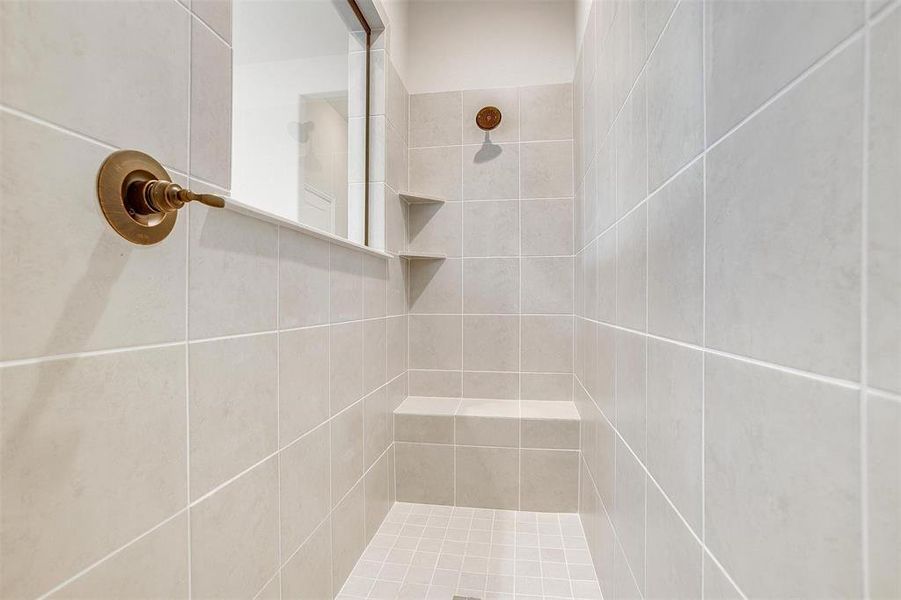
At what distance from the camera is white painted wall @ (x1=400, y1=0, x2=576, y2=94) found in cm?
219

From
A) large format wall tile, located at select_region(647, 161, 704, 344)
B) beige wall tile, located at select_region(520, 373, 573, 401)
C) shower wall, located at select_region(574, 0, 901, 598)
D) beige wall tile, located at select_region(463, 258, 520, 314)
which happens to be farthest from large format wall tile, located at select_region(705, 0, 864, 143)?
beige wall tile, located at select_region(520, 373, 573, 401)

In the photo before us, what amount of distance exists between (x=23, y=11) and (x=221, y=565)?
2.91 ft

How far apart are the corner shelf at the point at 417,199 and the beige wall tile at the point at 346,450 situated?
1.05 m

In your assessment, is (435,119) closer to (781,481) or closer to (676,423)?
(676,423)

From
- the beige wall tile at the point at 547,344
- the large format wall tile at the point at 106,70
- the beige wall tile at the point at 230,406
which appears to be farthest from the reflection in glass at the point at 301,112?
the beige wall tile at the point at 547,344

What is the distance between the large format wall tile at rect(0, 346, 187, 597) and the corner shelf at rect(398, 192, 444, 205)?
1.51 m

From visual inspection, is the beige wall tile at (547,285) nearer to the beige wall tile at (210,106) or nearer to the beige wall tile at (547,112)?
the beige wall tile at (547,112)

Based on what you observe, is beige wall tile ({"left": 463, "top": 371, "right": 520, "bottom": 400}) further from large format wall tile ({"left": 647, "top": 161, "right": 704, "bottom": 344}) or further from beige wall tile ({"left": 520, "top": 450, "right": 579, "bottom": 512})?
large format wall tile ({"left": 647, "top": 161, "right": 704, "bottom": 344})

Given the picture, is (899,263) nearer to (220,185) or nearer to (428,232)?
(220,185)

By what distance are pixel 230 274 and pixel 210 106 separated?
0.31m

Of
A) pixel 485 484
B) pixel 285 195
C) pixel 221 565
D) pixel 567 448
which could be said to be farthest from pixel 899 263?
pixel 485 484

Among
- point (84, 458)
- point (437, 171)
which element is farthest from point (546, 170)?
point (84, 458)

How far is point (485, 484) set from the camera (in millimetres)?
1922

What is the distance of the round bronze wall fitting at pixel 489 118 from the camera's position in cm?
212
